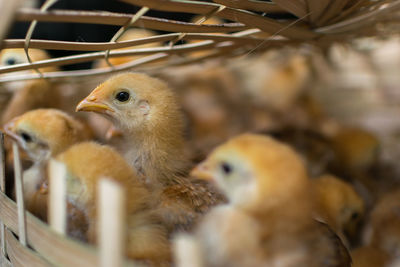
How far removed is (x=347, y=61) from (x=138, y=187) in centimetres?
234

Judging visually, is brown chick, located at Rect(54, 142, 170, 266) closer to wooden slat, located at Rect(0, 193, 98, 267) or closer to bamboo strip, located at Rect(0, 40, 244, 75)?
wooden slat, located at Rect(0, 193, 98, 267)

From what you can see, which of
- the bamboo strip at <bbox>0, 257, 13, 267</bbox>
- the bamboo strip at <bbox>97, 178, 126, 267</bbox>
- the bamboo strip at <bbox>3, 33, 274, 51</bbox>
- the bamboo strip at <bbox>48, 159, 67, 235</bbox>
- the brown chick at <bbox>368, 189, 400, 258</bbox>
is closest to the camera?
the bamboo strip at <bbox>97, 178, 126, 267</bbox>

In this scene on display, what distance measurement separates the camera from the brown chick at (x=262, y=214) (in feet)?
2.77

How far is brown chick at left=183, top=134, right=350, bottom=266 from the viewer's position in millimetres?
846

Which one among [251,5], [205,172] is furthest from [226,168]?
[251,5]

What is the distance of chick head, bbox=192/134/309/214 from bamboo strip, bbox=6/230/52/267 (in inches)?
16.0

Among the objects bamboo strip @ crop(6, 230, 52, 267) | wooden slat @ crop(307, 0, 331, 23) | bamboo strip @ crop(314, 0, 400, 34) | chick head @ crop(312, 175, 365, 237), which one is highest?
wooden slat @ crop(307, 0, 331, 23)

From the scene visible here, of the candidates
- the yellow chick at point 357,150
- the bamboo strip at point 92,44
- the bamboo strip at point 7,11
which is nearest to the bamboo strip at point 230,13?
the bamboo strip at point 92,44

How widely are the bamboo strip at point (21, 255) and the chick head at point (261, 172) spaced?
0.41 meters

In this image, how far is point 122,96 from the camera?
1220mm

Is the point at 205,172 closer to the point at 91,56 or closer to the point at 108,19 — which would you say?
the point at 108,19

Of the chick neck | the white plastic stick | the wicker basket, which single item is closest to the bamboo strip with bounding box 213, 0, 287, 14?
the wicker basket

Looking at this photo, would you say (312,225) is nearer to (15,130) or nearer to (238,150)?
(238,150)

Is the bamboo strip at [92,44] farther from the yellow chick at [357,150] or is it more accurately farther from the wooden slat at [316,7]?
the yellow chick at [357,150]
